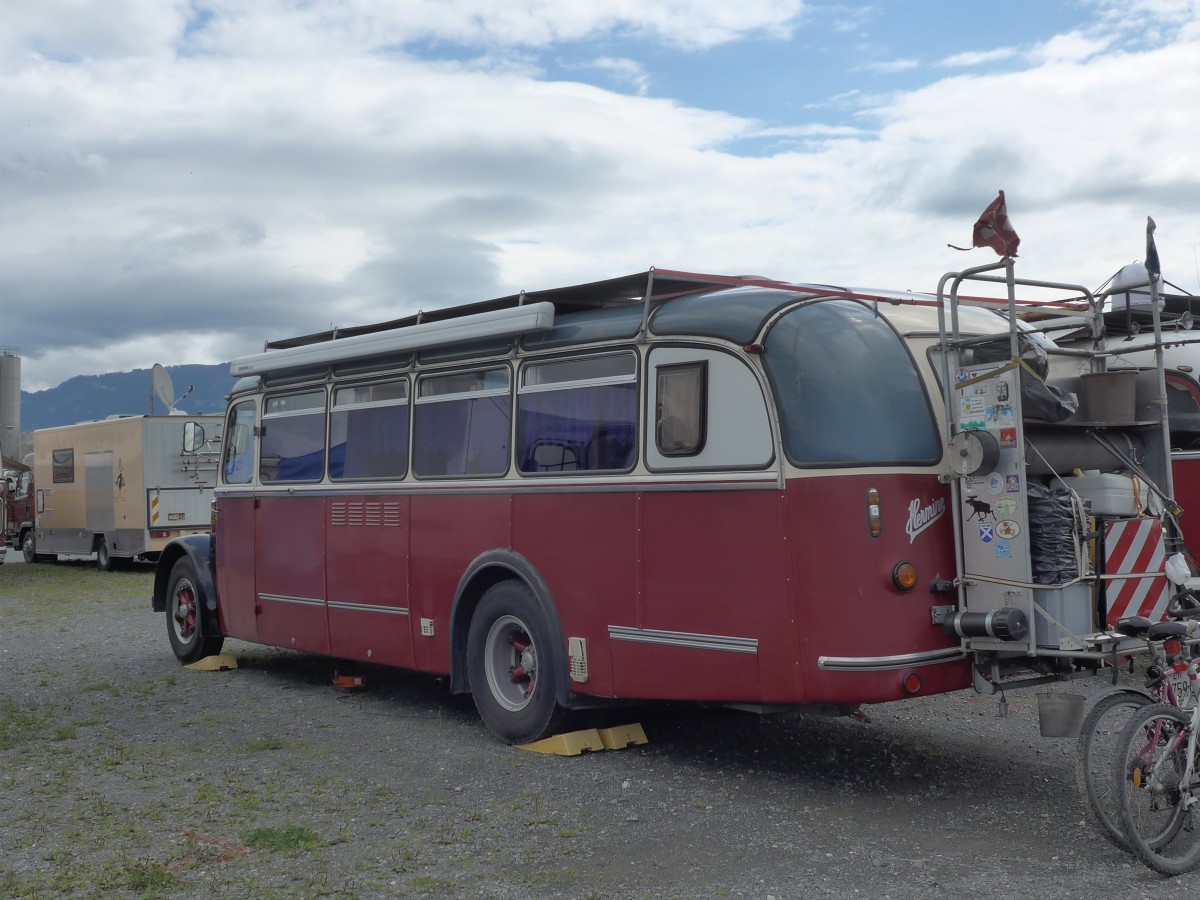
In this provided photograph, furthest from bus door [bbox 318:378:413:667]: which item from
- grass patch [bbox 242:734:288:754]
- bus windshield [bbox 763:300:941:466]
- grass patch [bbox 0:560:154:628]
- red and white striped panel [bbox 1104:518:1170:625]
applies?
grass patch [bbox 0:560:154:628]

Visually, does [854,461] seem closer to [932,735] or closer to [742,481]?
[742,481]

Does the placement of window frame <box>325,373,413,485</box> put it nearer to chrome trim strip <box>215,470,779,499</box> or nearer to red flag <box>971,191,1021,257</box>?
chrome trim strip <box>215,470,779,499</box>

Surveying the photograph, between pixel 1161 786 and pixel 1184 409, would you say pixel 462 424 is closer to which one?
pixel 1161 786

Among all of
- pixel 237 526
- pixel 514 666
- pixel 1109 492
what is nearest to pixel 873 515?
pixel 1109 492

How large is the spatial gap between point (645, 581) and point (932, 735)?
7.53 feet

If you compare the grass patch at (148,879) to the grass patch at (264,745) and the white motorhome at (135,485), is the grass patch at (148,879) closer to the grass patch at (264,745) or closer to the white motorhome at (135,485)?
the grass patch at (264,745)

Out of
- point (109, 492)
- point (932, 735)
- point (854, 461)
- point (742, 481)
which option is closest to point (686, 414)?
point (742, 481)

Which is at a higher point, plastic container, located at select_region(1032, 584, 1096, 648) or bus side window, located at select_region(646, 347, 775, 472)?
bus side window, located at select_region(646, 347, 775, 472)

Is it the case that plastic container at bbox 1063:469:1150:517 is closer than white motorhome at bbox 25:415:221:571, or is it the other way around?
plastic container at bbox 1063:469:1150:517

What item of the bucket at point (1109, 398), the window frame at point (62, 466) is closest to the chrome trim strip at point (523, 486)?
the bucket at point (1109, 398)

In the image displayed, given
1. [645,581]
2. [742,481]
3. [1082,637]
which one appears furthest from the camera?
[645,581]

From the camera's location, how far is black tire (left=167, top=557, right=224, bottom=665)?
11.7 m

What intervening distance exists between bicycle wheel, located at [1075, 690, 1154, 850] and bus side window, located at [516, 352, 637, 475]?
276 cm

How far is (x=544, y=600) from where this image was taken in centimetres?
787
